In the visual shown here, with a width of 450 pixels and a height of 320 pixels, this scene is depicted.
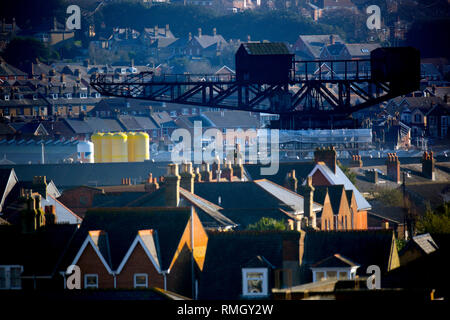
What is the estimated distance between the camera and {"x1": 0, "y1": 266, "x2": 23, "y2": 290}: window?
141 feet

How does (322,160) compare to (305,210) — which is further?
(322,160)

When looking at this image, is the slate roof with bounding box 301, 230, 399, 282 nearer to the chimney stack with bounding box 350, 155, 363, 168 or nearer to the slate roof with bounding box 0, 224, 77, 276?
the slate roof with bounding box 0, 224, 77, 276

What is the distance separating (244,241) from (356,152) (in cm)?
8641

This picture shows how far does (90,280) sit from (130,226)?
2346mm

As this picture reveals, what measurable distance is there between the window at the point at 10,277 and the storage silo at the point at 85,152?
8752cm

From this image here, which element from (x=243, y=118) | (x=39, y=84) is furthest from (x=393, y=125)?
(x=39, y=84)

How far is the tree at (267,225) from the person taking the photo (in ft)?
170

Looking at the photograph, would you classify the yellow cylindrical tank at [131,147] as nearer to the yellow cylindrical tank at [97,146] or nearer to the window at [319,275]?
the yellow cylindrical tank at [97,146]

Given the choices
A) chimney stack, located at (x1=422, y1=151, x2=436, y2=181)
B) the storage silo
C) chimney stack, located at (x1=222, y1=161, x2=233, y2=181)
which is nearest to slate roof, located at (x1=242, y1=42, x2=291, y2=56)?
chimney stack, located at (x1=222, y1=161, x2=233, y2=181)

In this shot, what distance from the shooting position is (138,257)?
4166 cm

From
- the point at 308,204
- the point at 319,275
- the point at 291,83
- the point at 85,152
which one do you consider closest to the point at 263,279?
the point at 319,275

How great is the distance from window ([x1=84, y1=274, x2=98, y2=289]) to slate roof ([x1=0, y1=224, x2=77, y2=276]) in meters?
1.24
